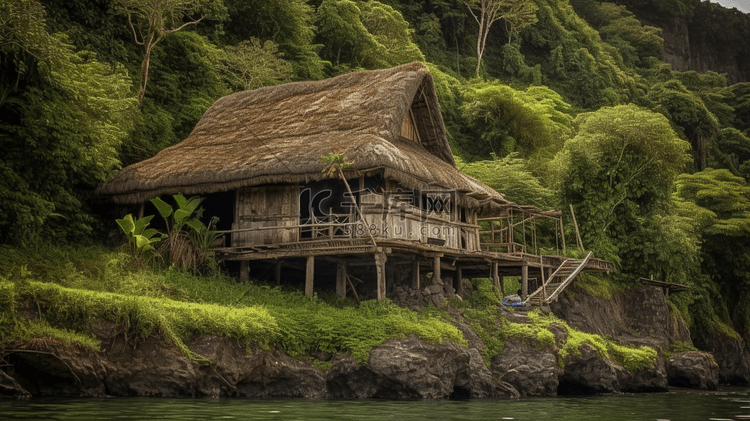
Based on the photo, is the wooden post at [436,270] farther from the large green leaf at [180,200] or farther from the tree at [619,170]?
the tree at [619,170]

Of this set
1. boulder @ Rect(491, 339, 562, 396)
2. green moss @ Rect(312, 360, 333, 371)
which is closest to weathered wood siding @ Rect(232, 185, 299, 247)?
green moss @ Rect(312, 360, 333, 371)

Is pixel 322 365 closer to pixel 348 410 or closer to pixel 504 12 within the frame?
pixel 348 410

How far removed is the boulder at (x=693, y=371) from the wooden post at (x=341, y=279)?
11.6 meters

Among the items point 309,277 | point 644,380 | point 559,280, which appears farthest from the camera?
point 559,280

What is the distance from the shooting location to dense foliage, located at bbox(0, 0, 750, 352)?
1734 centimetres

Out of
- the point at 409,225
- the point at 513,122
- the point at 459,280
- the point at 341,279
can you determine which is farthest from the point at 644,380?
the point at 513,122

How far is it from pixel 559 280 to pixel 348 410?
15751mm

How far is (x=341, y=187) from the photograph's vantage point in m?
21.4

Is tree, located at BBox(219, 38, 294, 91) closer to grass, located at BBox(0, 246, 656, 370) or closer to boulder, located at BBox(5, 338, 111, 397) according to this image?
grass, located at BBox(0, 246, 656, 370)

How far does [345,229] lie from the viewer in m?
19.8

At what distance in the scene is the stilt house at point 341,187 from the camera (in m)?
18.9

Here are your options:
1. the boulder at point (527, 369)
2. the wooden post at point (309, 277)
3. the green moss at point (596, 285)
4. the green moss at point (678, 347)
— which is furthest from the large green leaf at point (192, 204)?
the green moss at point (678, 347)

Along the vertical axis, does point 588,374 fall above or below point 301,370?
below

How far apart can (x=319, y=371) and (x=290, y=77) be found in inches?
713
